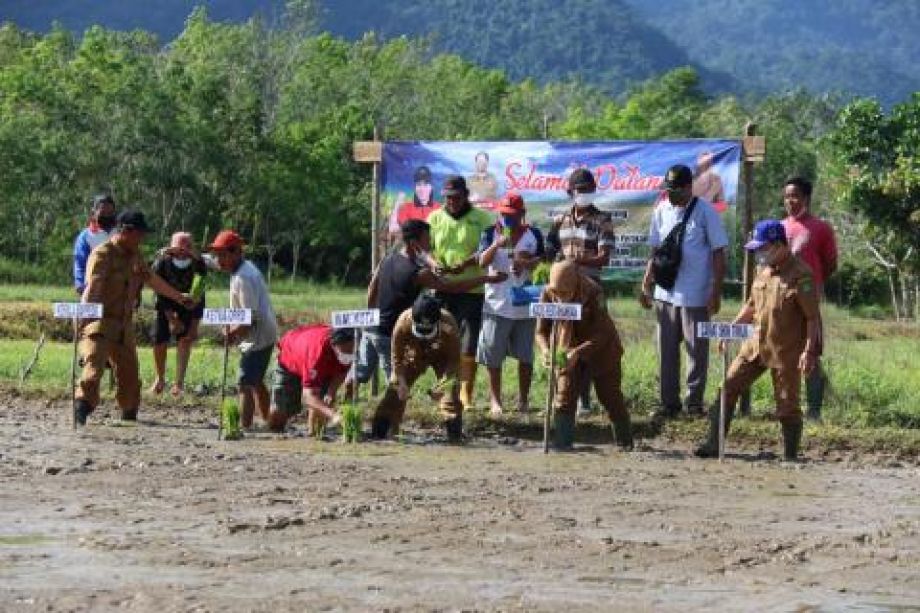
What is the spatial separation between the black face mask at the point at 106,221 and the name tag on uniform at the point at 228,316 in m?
2.36

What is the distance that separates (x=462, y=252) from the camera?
14781 mm

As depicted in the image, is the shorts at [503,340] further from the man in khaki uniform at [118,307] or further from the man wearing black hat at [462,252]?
the man in khaki uniform at [118,307]

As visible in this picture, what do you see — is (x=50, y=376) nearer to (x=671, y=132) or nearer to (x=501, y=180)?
(x=501, y=180)

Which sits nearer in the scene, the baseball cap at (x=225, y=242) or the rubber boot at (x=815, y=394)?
Answer: the rubber boot at (x=815, y=394)

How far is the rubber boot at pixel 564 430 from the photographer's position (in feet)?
44.7

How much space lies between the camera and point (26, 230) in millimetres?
43344

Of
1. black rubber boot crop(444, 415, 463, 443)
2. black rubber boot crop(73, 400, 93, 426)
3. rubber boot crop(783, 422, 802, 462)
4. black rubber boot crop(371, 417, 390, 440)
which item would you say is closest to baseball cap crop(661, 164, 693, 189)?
rubber boot crop(783, 422, 802, 462)

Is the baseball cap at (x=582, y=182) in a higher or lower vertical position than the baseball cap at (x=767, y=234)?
higher

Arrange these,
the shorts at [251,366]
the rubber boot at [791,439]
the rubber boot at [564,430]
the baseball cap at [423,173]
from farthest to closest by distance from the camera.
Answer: the baseball cap at [423,173]
the shorts at [251,366]
the rubber boot at [564,430]
the rubber boot at [791,439]

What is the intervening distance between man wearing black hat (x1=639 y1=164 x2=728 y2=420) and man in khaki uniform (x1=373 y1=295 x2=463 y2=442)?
1585 mm

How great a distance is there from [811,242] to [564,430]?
236 centimetres

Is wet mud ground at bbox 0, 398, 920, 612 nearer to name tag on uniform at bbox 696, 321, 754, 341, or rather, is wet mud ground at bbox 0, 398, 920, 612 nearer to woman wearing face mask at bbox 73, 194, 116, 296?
name tag on uniform at bbox 696, 321, 754, 341

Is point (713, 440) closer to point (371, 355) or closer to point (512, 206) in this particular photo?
point (512, 206)

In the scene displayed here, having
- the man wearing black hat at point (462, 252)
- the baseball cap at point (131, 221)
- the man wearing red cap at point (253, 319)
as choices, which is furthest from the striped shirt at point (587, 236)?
the baseball cap at point (131, 221)
